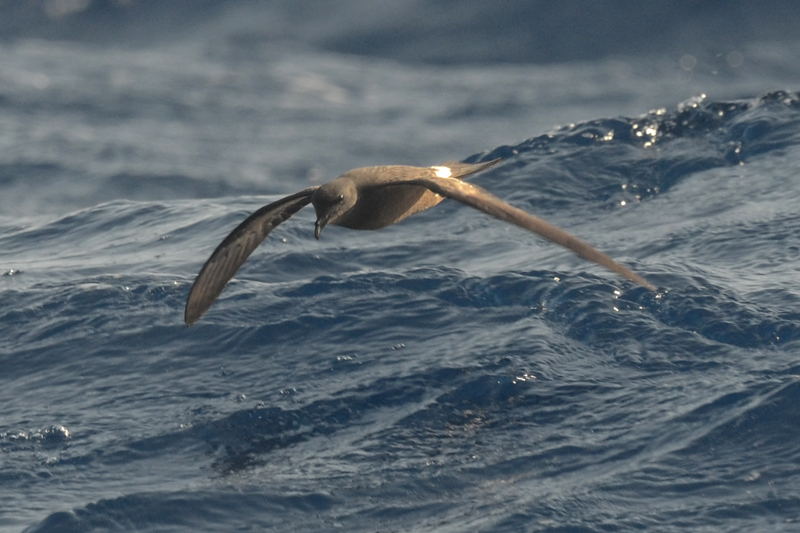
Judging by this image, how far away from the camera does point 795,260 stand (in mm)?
7285

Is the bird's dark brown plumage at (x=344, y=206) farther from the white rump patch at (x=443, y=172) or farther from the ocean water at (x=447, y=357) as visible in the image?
the ocean water at (x=447, y=357)

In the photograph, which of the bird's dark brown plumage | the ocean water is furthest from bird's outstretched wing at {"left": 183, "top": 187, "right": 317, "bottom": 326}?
the ocean water

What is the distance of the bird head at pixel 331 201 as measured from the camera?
5559 mm

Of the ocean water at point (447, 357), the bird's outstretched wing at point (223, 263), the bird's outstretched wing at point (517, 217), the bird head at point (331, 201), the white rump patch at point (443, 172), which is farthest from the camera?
the white rump patch at point (443, 172)

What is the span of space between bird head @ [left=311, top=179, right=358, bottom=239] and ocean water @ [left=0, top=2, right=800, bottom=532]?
1.14 m

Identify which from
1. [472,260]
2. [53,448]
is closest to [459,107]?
[472,260]

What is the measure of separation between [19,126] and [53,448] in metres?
12.0

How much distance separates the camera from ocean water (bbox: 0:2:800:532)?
501 centimetres

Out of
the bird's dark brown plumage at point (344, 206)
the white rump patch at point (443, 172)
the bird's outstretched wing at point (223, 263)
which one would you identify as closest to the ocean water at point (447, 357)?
the bird's outstretched wing at point (223, 263)

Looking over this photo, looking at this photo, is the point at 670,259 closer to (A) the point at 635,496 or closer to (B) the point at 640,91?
(A) the point at 635,496

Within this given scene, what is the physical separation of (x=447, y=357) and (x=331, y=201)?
142cm

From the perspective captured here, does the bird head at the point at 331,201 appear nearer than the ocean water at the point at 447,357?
No

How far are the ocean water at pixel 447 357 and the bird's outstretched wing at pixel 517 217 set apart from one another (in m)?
1.08

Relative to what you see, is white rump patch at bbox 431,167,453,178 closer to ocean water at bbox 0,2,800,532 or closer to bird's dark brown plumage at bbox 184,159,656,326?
bird's dark brown plumage at bbox 184,159,656,326
